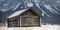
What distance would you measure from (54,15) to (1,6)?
0.68m

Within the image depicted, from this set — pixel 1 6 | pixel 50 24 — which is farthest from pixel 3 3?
pixel 50 24

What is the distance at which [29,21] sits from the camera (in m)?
1.28

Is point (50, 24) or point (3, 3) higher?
point (3, 3)

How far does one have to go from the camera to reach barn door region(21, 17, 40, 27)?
128cm

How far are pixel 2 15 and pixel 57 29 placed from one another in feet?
2.33

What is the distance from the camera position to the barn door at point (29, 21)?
50.3 inches

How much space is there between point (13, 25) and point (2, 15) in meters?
0.19

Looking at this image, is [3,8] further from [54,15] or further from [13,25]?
[54,15]

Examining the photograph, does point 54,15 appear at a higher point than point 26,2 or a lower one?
lower

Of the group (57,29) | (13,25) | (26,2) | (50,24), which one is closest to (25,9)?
(26,2)

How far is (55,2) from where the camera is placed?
4.34 ft

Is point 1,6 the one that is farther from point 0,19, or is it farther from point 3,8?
point 0,19

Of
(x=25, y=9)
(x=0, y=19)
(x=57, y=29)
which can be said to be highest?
(x=25, y=9)

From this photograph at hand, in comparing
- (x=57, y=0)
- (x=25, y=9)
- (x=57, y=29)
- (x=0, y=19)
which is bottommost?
(x=57, y=29)
